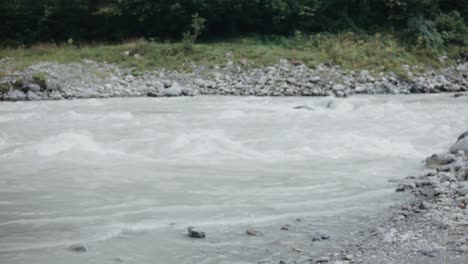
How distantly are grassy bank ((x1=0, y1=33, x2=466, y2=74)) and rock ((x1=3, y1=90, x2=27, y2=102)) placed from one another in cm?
233

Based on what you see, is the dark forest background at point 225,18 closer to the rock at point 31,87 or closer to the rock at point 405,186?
the rock at point 31,87

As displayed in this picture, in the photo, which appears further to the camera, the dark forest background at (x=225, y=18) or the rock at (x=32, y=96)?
the dark forest background at (x=225, y=18)

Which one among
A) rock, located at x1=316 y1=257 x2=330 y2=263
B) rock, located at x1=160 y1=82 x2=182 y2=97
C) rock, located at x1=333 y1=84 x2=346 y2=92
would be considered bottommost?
rock, located at x1=333 y1=84 x2=346 y2=92

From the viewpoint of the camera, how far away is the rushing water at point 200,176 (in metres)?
5.61

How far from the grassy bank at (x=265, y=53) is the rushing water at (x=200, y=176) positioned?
6.67 metres

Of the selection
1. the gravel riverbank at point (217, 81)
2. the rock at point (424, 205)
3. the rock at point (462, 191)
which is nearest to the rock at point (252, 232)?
the rock at point (424, 205)

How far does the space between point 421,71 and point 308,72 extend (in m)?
4.45

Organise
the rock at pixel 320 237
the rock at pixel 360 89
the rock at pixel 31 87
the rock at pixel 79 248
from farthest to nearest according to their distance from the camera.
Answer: the rock at pixel 360 89 → the rock at pixel 31 87 → the rock at pixel 320 237 → the rock at pixel 79 248

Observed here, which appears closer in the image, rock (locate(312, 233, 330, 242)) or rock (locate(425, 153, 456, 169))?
rock (locate(312, 233, 330, 242))

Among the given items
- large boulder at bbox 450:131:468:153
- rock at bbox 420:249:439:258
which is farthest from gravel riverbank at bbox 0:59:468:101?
rock at bbox 420:249:439:258

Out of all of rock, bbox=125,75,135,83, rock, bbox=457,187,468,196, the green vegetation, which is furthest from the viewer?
the green vegetation

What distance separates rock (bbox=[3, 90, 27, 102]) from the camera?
60.2 ft

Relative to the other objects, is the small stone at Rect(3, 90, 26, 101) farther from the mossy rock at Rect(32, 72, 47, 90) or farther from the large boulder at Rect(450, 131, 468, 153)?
the large boulder at Rect(450, 131, 468, 153)

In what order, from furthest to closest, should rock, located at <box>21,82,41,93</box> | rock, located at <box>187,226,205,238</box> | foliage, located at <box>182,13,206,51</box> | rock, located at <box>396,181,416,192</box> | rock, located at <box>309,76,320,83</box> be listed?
1. foliage, located at <box>182,13,206,51</box>
2. rock, located at <box>309,76,320,83</box>
3. rock, located at <box>21,82,41,93</box>
4. rock, located at <box>396,181,416,192</box>
5. rock, located at <box>187,226,205,238</box>
